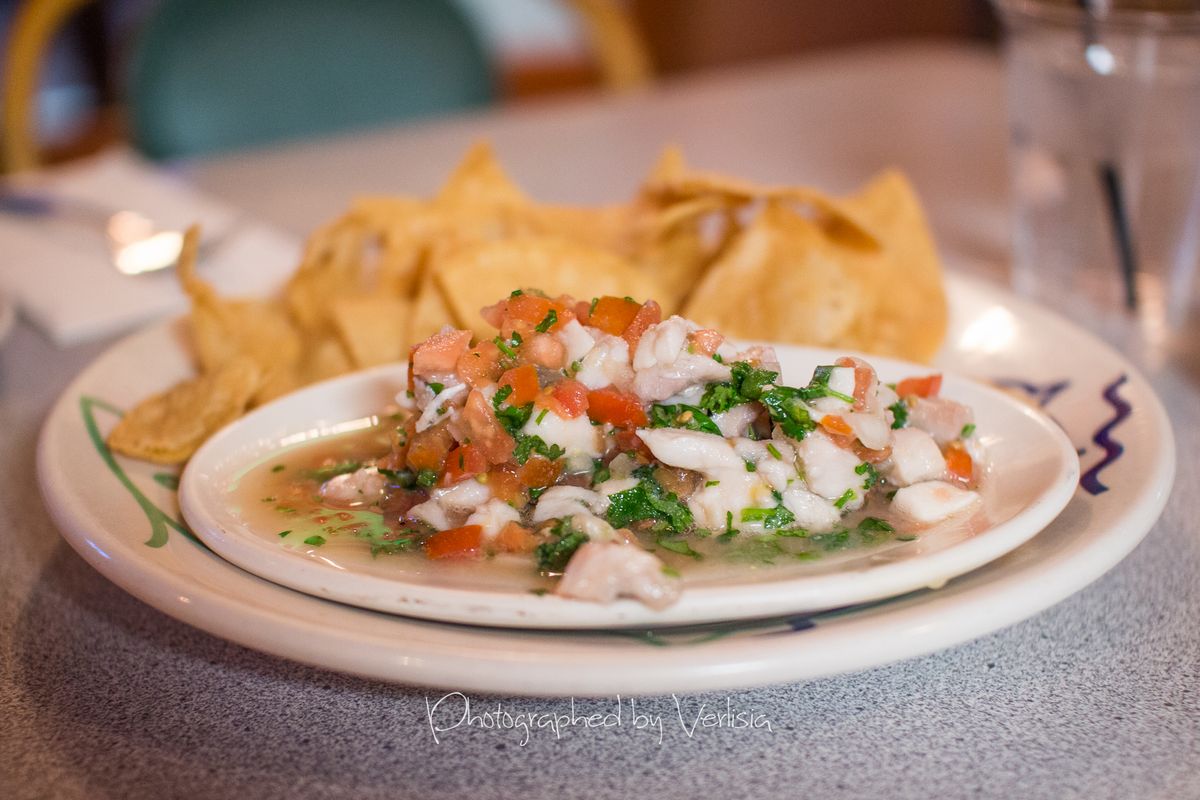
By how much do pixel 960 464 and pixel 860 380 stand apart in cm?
15

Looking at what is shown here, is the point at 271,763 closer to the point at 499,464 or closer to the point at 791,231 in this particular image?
the point at 499,464

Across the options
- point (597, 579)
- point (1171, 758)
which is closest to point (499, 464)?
point (597, 579)

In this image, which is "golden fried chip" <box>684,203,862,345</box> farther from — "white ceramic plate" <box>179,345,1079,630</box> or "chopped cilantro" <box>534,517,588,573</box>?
"chopped cilantro" <box>534,517,588,573</box>

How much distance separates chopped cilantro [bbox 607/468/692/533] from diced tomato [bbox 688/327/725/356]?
6.0 inches

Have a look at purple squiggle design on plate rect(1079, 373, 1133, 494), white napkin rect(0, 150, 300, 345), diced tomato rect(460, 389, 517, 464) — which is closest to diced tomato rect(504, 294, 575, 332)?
diced tomato rect(460, 389, 517, 464)

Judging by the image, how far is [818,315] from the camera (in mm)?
1658

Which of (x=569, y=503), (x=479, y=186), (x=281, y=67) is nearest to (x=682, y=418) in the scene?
(x=569, y=503)

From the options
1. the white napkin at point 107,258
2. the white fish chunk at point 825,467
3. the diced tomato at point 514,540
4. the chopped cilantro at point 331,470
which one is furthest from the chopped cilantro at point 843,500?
the white napkin at point 107,258

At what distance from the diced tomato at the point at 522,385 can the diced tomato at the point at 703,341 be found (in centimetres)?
18

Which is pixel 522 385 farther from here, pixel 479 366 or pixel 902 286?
pixel 902 286

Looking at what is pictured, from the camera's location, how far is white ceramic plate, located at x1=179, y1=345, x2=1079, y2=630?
37.8 inches

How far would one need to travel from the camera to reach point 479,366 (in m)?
1.23

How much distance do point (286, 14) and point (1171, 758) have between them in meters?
3.56

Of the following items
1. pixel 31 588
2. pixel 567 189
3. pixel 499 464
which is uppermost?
A: pixel 499 464
